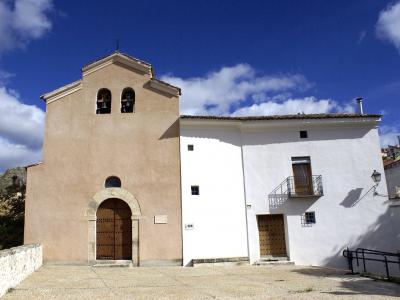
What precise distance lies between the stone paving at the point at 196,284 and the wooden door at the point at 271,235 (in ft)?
5.97

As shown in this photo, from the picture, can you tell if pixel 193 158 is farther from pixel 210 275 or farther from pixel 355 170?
pixel 355 170

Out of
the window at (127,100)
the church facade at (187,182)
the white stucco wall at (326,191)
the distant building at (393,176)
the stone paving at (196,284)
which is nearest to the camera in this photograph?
the stone paving at (196,284)

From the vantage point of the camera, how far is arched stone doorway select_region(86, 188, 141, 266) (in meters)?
14.5

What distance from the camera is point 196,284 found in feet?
34.5

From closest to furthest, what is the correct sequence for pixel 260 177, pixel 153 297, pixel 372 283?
pixel 153 297 < pixel 372 283 < pixel 260 177

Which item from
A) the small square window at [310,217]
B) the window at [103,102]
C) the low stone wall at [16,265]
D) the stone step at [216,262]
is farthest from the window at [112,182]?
the small square window at [310,217]

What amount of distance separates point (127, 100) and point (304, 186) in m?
7.81

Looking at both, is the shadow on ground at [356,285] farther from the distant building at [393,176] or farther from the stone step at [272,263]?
the distant building at [393,176]

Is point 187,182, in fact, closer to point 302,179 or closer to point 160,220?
point 160,220

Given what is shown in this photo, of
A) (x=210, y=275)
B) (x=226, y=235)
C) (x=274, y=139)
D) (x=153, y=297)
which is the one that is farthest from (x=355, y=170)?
(x=153, y=297)

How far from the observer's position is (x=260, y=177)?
15.7 meters

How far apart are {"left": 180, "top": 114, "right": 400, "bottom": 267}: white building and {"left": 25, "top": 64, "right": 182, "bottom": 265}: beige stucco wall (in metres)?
0.69

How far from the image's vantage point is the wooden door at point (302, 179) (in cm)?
1571

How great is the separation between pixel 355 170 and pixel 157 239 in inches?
321
